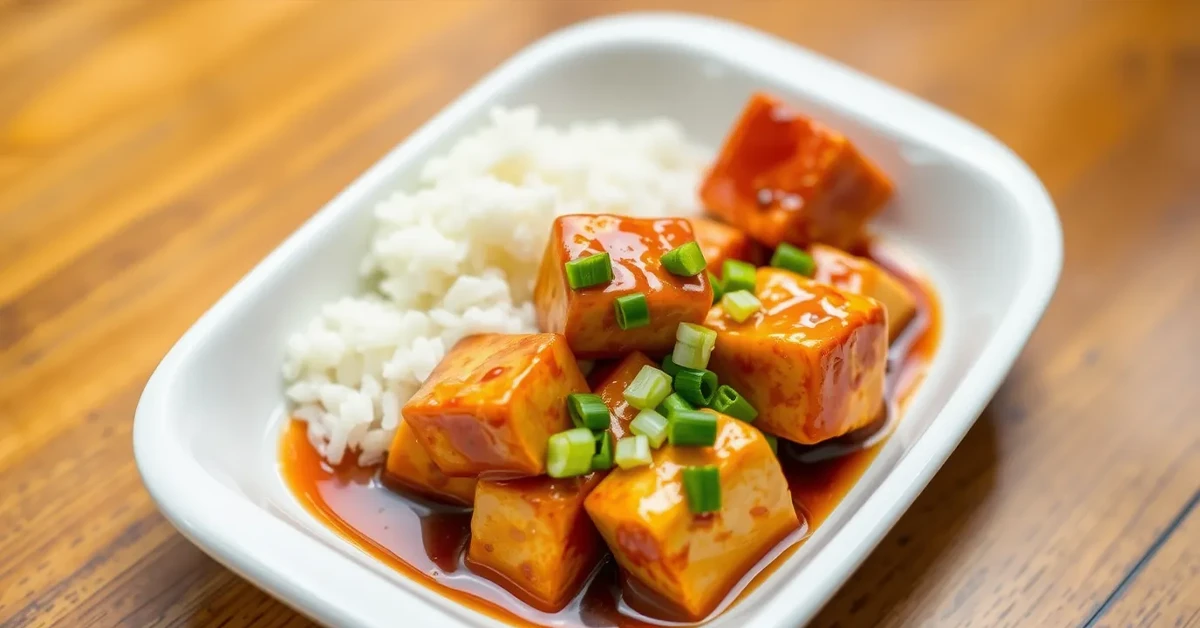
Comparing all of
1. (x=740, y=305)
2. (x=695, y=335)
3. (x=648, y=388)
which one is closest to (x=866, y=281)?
(x=740, y=305)

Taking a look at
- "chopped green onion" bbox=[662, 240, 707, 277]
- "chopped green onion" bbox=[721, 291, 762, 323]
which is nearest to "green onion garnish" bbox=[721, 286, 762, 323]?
"chopped green onion" bbox=[721, 291, 762, 323]

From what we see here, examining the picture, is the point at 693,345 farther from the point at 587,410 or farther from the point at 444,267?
the point at 444,267

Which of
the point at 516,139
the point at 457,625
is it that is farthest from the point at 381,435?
the point at 516,139

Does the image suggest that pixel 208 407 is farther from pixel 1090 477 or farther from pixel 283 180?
pixel 1090 477

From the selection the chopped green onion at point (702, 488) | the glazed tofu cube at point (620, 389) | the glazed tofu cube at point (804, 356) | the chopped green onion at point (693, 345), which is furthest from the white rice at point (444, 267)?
the chopped green onion at point (702, 488)

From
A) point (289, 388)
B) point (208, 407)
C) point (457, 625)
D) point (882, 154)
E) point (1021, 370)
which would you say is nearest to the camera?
point (457, 625)

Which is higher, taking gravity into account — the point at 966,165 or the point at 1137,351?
the point at 966,165
